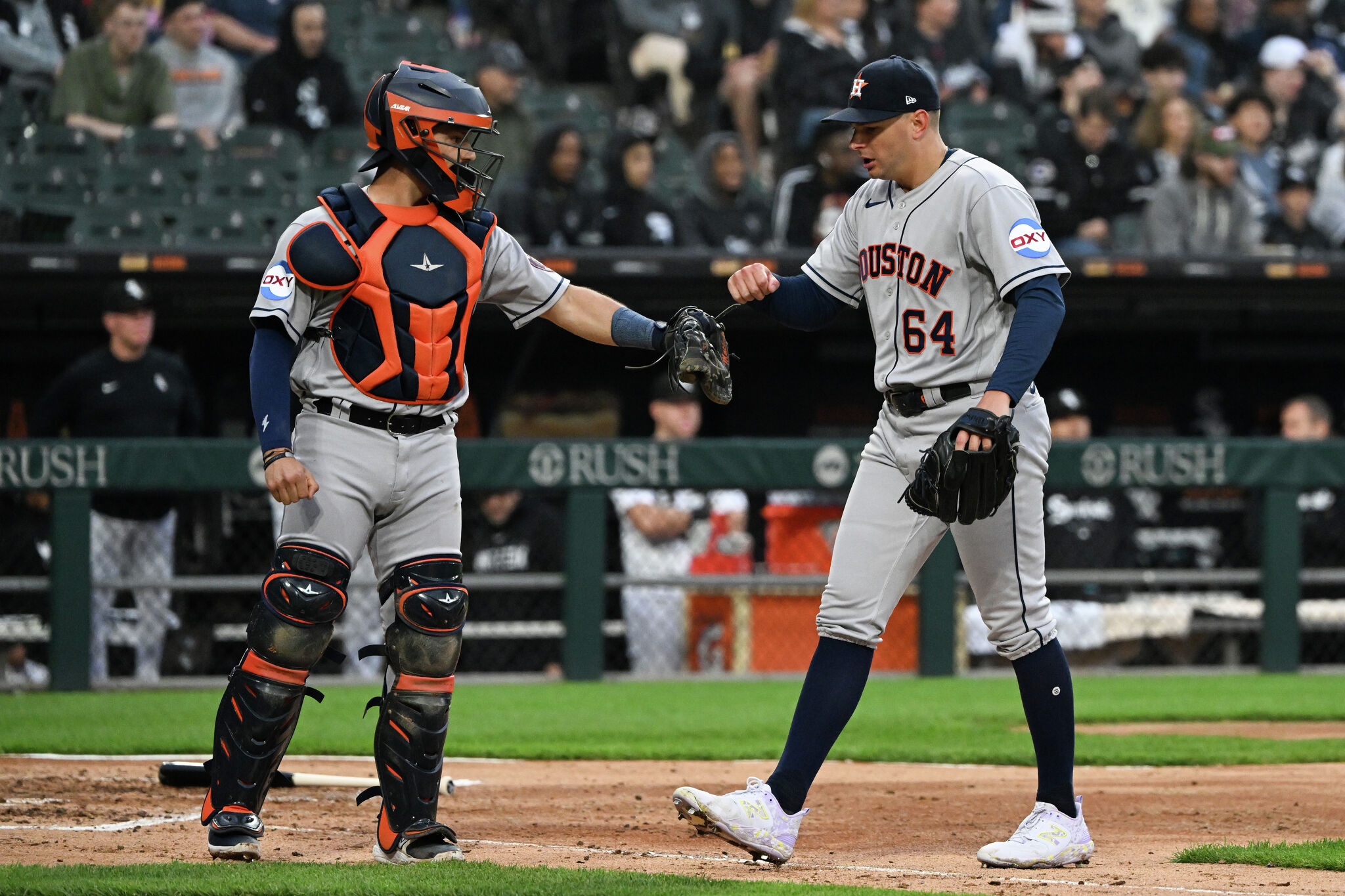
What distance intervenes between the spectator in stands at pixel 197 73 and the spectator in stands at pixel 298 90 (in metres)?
0.12

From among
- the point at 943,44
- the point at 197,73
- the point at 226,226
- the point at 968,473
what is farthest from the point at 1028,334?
the point at 943,44

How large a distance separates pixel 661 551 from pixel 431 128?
431 cm

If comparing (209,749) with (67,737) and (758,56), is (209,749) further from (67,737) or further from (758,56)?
(758,56)

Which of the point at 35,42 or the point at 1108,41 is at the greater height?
the point at 1108,41

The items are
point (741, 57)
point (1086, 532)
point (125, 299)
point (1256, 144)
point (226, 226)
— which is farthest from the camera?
point (741, 57)

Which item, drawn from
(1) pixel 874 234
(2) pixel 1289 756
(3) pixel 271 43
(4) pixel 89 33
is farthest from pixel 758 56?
(1) pixel 874 234

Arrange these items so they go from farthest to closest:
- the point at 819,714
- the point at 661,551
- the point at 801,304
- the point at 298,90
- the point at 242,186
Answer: the point at 298,90 → the point at 242,186 → the point at 661,551 → the point at 801,304 → the point at 819,714

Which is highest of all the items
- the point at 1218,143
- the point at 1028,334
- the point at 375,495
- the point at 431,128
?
the point at 1218,143

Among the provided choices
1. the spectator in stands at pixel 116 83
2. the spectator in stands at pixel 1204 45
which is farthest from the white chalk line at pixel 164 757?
the spectator in stands at pixel 1204 45

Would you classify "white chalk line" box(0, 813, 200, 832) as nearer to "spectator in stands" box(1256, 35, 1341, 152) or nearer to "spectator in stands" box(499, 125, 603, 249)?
"spectator in stands" box(499, 125, 603, 249)

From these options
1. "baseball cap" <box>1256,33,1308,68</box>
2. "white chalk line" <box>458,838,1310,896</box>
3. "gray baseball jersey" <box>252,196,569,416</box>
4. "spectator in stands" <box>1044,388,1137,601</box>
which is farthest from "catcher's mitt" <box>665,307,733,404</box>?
"baseball cap" <box>1256,33,1308,68</box>

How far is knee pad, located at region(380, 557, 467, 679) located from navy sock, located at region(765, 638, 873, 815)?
75 centimetres

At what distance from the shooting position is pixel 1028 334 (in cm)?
339

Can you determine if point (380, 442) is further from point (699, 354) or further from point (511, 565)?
point (511, 565)
